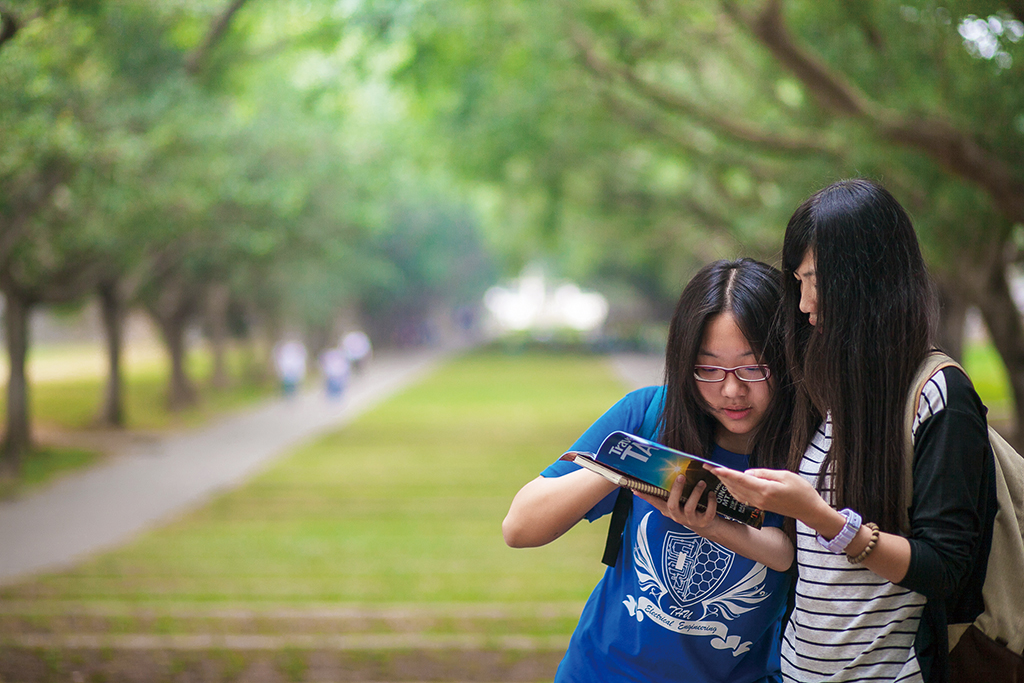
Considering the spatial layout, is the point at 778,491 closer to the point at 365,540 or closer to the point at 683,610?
the point at 683,610

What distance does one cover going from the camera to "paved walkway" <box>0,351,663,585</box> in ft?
33.5

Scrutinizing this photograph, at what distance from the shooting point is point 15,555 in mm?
9586

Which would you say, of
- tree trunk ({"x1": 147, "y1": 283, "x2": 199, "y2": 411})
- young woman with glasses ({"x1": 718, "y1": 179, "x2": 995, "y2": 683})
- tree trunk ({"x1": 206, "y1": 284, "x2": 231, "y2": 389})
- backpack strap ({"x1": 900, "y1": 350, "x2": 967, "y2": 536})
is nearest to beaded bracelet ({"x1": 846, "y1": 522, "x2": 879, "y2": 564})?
young woman with glasses ({"x1": 718, "y1": 179, "x2": 995, "y2": 683})

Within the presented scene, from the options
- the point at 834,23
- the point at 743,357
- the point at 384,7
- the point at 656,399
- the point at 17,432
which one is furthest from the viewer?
the point at 17,432

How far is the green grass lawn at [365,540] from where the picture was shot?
310 inches

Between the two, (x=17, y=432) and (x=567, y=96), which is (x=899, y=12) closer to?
(x=567, y=96)

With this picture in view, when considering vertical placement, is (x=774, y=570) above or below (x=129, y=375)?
above

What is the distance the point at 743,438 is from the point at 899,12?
23.9 ft

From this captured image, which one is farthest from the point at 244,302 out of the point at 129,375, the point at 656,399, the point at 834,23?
the point at 656,399

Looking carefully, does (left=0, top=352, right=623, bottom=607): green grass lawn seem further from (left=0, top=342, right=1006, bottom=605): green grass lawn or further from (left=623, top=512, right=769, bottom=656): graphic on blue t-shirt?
(left=623, top=512, right=769, bottom=656): graphic on blue t-shirt

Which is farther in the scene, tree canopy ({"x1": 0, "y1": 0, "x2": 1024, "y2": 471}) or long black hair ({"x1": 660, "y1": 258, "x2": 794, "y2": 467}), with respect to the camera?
tree canopy ({"x1": 0, "y1": 0, "x2": 1024, "y2": 471})

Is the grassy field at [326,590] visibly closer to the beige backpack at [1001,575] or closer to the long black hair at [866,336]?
the beige backpack at [1001,575]

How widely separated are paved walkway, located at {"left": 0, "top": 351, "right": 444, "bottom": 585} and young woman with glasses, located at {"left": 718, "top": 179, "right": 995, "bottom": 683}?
8.28m

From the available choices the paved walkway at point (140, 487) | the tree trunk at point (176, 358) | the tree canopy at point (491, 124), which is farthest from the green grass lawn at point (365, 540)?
Result: the tree trunk at point (176, 358)
